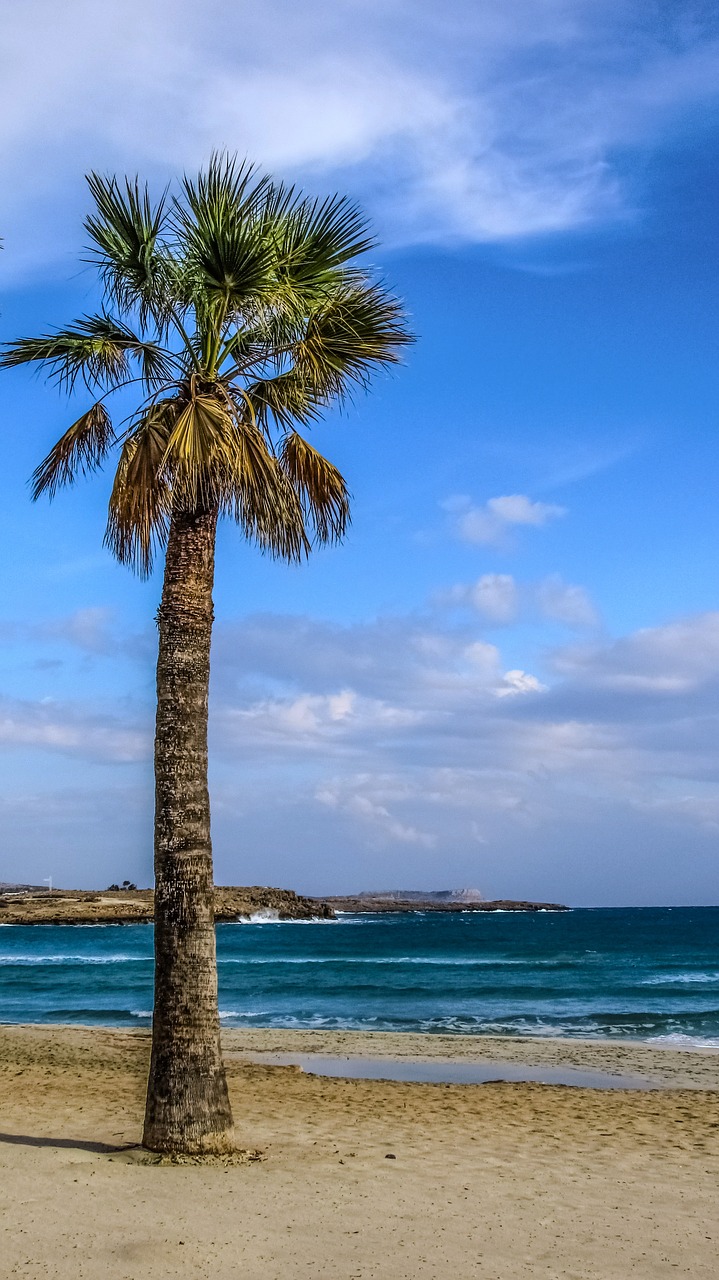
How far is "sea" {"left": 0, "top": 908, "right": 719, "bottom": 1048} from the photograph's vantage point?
2428 centimetres

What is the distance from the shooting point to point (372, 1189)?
7.37 metres

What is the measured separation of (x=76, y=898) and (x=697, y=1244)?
11029 cm

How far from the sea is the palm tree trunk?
51.8 feet

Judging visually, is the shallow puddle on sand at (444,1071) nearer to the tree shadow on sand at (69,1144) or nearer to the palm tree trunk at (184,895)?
the tree shadow on sand at (69,1144)

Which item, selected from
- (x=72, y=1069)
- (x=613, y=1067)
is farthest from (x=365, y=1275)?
(x=613, y=1067)

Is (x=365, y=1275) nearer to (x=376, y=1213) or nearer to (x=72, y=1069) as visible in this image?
(x=376, y=1213)

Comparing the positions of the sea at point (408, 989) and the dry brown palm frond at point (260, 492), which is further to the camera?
the sea at point (408, 989)

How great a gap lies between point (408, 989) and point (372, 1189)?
25.7 meters

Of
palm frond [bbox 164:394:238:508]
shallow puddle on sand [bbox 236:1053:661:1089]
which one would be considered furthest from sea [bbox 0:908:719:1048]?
palm frond [bbox 164:394:238:508]

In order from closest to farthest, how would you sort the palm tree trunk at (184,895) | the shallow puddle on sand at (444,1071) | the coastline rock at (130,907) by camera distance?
the palm tree trunk at (184,895) → the shallow puddle on sand at (444,1071) → the coastline rock at (130,907)

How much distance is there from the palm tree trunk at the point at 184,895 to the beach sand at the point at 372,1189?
0.39m

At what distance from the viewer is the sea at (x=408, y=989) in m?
24.3

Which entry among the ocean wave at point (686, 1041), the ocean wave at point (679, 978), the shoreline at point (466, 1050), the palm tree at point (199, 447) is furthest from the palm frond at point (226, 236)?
the ocean wave at point (679, 978)

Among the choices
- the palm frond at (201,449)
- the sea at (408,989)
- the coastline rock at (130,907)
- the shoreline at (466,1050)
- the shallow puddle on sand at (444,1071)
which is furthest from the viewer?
the coastline rock at (130,907)
